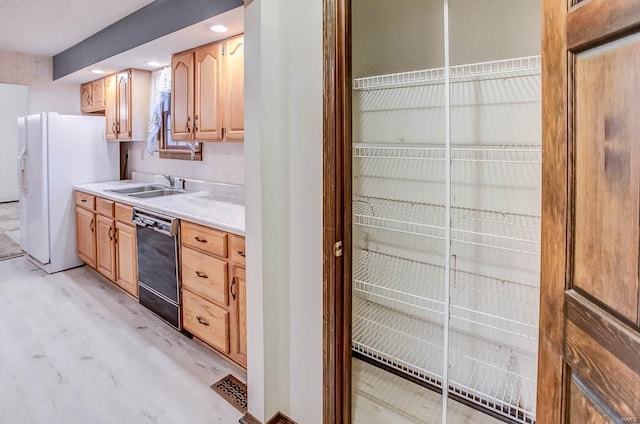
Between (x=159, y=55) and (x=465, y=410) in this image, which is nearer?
(x=465, y=410)

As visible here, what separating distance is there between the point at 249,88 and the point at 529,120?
1.22 m

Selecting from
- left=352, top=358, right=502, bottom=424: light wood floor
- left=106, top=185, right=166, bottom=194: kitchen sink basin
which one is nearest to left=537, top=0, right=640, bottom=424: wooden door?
left=352, top=358, right=502, bottom=424: light wood floor

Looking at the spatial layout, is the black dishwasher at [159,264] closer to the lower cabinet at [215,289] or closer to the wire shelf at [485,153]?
the lower cabinet at [215,289]

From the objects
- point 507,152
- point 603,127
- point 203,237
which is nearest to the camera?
point 603,127

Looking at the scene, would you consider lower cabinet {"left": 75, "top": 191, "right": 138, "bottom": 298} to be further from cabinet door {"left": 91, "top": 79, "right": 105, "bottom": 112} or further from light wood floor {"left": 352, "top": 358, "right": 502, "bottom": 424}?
light wood floor {"left": 352, "top": 358, "right": 502, "bottom": 424}

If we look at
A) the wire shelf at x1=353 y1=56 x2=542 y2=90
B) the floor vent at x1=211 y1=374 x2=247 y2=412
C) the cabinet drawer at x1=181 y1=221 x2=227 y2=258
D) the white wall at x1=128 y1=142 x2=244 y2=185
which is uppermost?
the wire shelf at x1=353 y1=56 x2=542 y2=90

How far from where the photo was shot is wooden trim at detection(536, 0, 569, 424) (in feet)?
2.60

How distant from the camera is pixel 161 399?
198 cm

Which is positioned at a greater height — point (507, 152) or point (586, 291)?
point (507, 152)

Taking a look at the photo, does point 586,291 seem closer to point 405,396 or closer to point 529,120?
point 529,120

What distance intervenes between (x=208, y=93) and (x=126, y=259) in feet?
4.92

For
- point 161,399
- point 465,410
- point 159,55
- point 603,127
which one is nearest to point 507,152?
point 603,127

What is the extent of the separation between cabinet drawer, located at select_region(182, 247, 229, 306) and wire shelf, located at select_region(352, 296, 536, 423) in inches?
31.4

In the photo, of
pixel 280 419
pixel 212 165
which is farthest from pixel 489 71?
pixel 212 165
